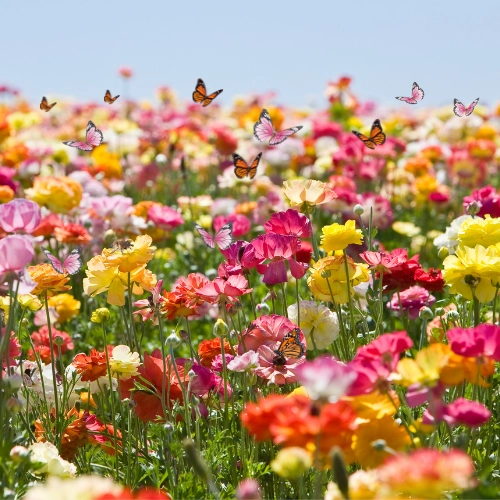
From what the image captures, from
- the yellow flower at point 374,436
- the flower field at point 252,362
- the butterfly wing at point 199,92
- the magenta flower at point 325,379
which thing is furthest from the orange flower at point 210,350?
the butterfly wing at point 199,92

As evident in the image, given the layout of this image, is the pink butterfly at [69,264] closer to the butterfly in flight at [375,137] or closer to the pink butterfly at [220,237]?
the pink butterfly at [220,237]

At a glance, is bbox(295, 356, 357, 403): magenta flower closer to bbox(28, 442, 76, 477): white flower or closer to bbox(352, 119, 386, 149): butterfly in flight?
bbox(28, 442, 76, 477): white flower

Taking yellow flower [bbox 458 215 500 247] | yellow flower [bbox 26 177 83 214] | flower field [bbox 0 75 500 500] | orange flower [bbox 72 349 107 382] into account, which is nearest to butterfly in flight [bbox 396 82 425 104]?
flower field [bbox 0 75 500 500]

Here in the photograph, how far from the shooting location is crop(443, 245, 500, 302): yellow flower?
1911 mm

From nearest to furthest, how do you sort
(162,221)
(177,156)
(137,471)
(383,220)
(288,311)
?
(137,471), (288,311), (162,221), (383,220), (177,156)

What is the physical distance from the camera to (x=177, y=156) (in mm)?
7082

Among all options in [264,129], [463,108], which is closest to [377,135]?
[264,129]

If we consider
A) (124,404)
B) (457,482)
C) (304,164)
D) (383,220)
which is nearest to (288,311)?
(124,404)

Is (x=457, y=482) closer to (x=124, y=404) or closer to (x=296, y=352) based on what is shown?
(x=296, y=352)

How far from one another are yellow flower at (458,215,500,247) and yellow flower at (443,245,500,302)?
15 cm

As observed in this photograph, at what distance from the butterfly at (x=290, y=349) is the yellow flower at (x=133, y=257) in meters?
0.41

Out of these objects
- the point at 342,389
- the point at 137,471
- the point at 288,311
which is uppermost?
the point at 342,389

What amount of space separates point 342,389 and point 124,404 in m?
1.32

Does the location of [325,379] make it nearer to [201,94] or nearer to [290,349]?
[290,349]
